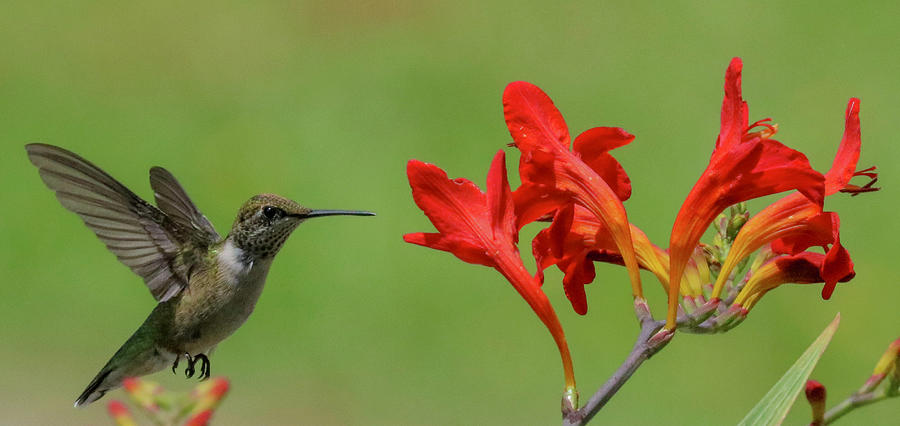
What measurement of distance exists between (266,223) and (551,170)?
577mm

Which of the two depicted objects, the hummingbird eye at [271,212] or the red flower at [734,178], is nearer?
the red flower at [734,178]

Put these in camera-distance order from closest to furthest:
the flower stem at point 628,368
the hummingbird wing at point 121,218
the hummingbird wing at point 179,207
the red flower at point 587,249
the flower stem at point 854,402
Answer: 1. the flower stem at point 628,368
2. the flower stem at point 854,402
3. the red flower at point 587,249
4. the hummingbird wing at point 121,218
5. the hummingbird wing at point 179,207

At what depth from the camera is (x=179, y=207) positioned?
158 cm

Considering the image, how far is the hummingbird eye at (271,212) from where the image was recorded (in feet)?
4.78

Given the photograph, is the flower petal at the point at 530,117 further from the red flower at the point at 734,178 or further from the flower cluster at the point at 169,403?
the flower cluster at the point at 169,403

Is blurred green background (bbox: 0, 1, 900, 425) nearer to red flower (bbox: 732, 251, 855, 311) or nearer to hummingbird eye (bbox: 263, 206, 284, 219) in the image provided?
hummingbird eye (bbox: 263, 206, 284, 219)

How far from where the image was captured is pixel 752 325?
5.31 m

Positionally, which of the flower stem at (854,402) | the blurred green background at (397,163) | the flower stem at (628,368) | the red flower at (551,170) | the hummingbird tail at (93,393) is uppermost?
the red flower at (551,170)

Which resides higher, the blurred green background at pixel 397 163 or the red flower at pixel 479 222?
the red flower at pixel 479 222

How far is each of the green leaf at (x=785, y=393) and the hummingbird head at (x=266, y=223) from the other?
2.12 feet

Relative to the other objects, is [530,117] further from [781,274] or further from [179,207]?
[179,207]

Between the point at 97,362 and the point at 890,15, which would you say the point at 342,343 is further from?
the point at 890,15

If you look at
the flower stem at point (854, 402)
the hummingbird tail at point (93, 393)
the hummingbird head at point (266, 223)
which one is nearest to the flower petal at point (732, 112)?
the flower stem at point (854, 402)

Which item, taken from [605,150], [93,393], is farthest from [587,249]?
[93,393]
